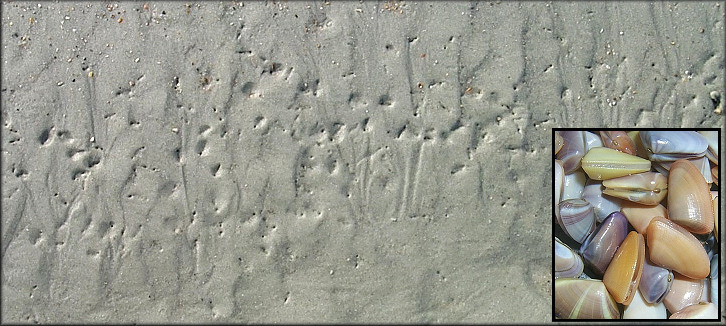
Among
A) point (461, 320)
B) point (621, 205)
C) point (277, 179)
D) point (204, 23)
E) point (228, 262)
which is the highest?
point (204, 23)

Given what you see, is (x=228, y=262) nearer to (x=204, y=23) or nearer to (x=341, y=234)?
(x=341, y=234)

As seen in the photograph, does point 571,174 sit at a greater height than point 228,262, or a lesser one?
greater

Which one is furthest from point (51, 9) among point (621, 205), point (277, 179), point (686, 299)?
point (686, 299)

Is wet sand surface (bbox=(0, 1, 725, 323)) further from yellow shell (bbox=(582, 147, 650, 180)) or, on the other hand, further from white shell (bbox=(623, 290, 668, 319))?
white shell (bbox=(623, 290, 668, 319))

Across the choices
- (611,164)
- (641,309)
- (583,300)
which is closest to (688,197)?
(611,164)

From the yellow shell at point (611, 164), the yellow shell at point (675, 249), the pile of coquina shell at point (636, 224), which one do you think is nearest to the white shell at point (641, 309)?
the pile of coquina shell at point (636, 224)

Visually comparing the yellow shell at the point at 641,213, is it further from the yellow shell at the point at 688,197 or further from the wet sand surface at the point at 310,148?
the wet sand surface at the point at 310,148
